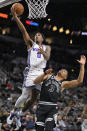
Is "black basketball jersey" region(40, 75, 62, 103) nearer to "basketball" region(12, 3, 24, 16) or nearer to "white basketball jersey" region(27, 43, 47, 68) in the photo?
"white basketball jersey" region(27, 43, 47, 68)

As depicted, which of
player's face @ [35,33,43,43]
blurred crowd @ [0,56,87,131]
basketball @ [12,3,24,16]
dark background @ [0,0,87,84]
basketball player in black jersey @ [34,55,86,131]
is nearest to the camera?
basketball player in black jersey @ [34,55,86,131]

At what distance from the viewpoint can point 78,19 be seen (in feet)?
84.7

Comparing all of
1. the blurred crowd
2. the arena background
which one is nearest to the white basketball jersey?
the blurred crowd

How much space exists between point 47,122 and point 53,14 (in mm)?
18707

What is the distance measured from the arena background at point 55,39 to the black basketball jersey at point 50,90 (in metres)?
14.0

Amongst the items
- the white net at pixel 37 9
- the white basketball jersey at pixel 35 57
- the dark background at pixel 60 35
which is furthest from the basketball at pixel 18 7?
the dark background at pixel 60 35

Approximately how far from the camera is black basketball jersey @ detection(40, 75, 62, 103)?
695cm

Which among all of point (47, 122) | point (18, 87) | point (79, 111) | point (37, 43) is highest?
point (37, 43)

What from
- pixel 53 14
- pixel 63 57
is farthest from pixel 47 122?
pixel 63 57

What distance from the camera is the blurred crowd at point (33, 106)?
14.3 meters

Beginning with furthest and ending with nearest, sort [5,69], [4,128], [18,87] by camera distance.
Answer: [5,69]
[18,87]
[4,128]

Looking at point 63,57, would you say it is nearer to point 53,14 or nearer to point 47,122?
point 53,14

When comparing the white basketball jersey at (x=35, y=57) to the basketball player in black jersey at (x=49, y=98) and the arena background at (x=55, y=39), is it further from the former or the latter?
the arena background at (x=55, y=39)

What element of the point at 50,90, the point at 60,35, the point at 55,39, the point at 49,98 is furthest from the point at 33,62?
the point at 55,39
